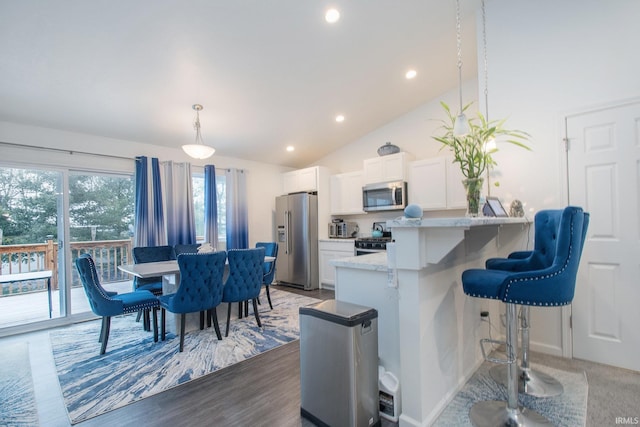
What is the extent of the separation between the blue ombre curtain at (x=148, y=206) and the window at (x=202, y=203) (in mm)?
650

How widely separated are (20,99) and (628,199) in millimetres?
5834

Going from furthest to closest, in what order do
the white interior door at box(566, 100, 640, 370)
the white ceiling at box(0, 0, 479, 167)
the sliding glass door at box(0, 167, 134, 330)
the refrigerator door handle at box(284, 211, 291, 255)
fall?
1. the refrigerator door handle at box(284, 211, 291, 255)
2. the sliding glass door at box(0, 167, 134, 330)
3. the white ceiling at box(0, 0, 479, 167)
4. the white interior door at box(566, 100, 640, 370)

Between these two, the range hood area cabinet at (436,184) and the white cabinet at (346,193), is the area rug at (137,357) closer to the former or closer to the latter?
the white cabinet at (346,193)

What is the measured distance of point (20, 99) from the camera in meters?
3.05

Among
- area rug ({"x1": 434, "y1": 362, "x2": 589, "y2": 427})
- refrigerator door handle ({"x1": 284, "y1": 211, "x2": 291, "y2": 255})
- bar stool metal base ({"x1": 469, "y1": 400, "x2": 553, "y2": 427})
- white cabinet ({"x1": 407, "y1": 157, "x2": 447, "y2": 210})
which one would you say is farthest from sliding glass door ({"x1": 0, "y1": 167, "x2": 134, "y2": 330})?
bar stool metal base ({"x1": 469, "y1": 400, "x2": 553, "y2": 427})

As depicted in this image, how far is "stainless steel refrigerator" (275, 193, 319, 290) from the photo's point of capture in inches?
207

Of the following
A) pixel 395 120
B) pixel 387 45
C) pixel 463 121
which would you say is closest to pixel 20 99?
pixel 387 45

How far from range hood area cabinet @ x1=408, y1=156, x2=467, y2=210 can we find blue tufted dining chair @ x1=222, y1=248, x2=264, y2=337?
8.39 feet

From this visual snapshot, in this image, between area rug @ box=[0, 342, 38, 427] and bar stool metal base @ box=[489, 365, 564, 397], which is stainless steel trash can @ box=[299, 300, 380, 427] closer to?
bar stool metal base @ box=[489, 365, 564, 397]

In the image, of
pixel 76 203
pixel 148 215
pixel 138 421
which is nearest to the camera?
pixel 138 421

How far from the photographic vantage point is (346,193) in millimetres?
5316

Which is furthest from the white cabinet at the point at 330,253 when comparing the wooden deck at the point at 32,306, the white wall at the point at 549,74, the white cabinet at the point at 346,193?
the wooden deck at the point at 32,306

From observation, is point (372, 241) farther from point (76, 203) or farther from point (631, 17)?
point (76, 203)

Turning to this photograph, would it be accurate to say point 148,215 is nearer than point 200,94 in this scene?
No
